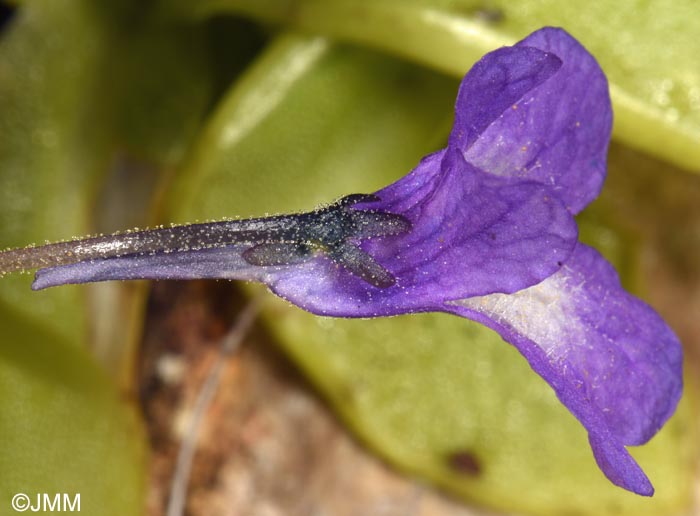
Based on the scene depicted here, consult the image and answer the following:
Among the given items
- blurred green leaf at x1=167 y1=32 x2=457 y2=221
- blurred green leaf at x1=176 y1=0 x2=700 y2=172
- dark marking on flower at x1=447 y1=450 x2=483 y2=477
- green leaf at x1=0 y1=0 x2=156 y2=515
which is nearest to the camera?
blurred green leaf at x1=176 y1=0 x2=700 y2=172

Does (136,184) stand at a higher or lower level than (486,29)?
lower

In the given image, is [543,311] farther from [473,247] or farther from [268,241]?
[268,241]

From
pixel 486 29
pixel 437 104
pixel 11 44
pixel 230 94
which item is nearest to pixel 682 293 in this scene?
pixel 437 104

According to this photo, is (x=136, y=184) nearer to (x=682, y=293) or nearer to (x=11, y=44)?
(x=11, y=44)

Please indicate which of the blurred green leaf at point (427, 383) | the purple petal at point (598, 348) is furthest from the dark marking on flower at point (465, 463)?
the purple petal at point (598, 348)

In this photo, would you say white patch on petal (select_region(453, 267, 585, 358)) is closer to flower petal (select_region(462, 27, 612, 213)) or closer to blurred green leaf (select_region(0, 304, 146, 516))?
flower petal (select_region(462, 27, 612, 213))

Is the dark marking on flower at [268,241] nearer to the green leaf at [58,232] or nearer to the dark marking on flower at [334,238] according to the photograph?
the dark marking on flower at [334,238]

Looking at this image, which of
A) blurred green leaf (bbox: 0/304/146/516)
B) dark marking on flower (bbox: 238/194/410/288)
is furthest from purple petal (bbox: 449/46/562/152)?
blurred green leaf (bbox: 0/304/146/516)
